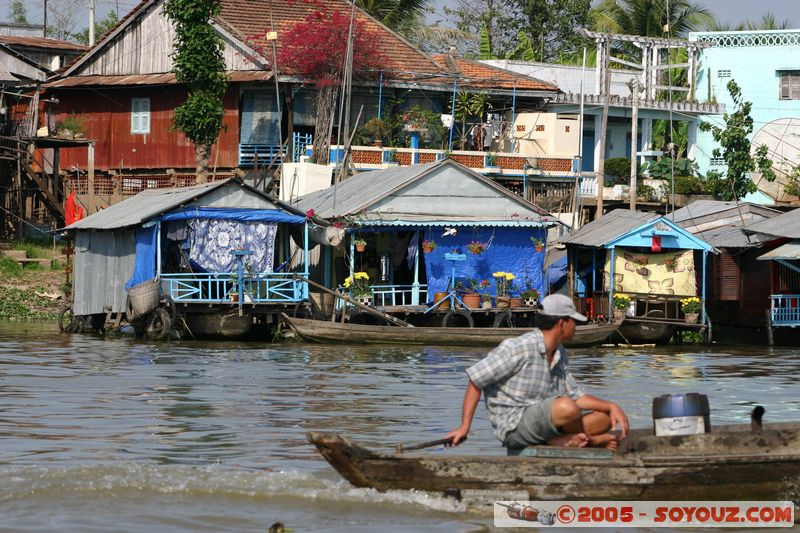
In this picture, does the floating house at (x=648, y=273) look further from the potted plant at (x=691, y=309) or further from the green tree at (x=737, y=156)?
the green tree at (x=737, y=156)

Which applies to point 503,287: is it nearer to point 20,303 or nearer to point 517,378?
point 20,303

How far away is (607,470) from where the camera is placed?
8508 mm

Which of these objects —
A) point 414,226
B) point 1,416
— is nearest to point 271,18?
point 414,226

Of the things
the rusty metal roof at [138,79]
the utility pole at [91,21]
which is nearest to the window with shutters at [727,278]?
the rusty metal roof at [138,79]

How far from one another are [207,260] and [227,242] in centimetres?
50

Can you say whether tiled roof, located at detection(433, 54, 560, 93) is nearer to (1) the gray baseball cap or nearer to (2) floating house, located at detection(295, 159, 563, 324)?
(2) floating house, located at detection(295, 159, 563, 324)

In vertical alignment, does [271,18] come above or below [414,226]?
above

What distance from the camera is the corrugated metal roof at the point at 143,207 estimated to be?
899 inches

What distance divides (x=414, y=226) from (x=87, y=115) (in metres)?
13.5

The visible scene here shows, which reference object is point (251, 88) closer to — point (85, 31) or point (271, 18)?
point (271, 18)

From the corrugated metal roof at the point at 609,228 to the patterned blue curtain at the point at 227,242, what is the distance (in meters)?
Result: 6.44

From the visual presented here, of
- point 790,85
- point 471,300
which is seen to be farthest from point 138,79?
point 790,85

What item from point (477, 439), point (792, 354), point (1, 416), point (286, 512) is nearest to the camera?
point (286, 512)

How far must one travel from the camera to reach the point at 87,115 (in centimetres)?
3434
